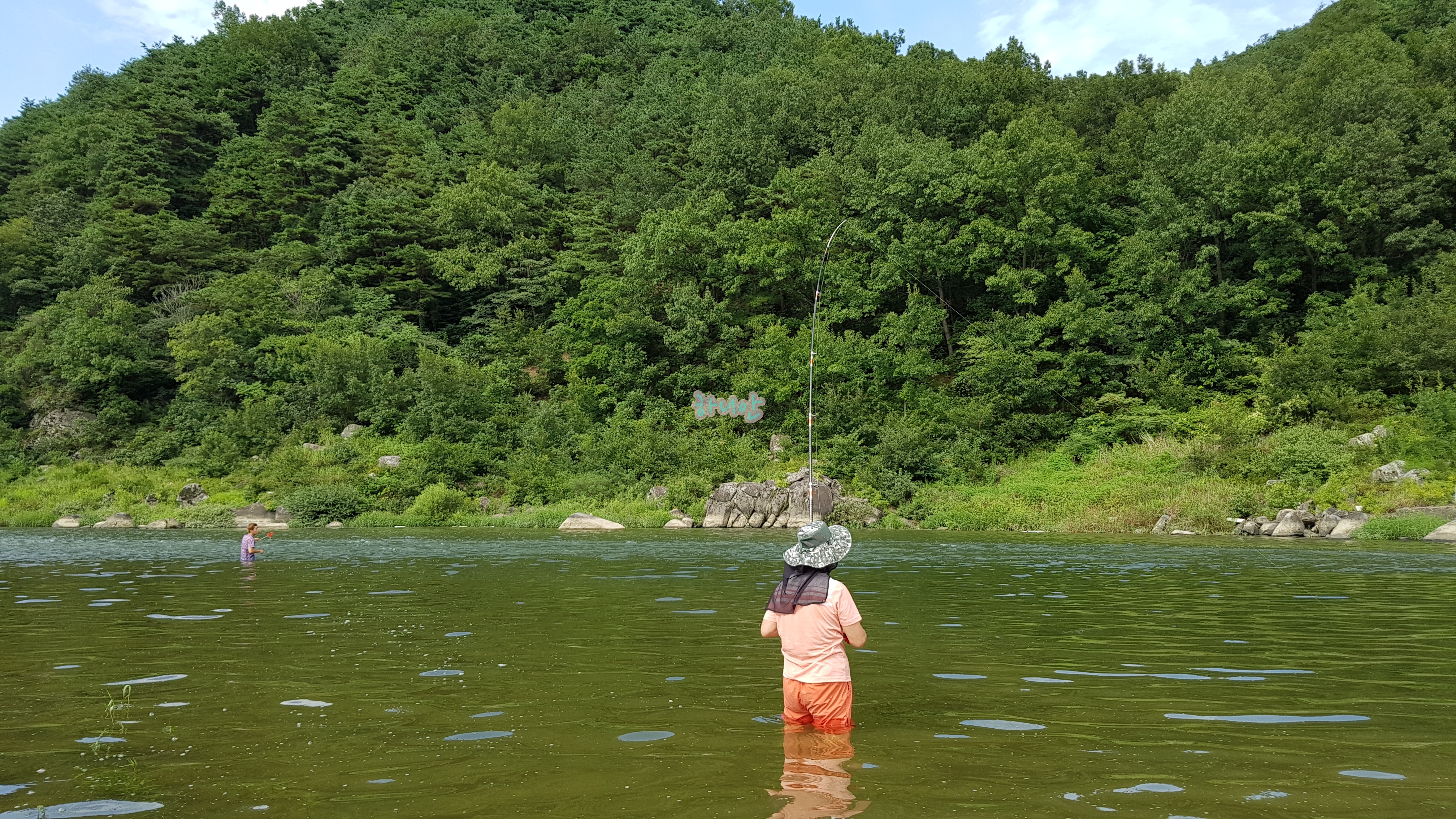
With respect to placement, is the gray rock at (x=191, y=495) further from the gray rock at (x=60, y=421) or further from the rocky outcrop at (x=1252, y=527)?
the rocky outcrop at (x=1252, y=527)

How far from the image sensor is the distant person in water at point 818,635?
6.14 meters

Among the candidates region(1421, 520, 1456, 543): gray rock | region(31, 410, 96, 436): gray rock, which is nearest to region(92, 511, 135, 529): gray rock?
region(31, 410, 96, 436): gray rock

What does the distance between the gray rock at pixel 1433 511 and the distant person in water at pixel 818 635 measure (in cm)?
2541

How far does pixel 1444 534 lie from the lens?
76.5 ft

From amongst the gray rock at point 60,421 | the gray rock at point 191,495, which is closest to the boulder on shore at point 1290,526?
the gray rock at point 191,495

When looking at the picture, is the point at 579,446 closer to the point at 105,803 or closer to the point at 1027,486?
the point at 1027,486

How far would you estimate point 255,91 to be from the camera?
81.4 meters

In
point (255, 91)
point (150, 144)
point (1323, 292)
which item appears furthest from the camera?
point (255, 91)

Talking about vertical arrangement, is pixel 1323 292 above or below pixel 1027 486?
above

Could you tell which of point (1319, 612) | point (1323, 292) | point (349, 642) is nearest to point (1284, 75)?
point (1323, 292)

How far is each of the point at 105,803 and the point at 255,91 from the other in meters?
91.3

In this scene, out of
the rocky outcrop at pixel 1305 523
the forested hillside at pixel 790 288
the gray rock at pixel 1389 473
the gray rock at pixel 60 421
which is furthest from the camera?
the gray rock at pixel 60 421

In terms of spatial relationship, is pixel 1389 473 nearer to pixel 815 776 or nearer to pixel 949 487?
pixel 949 487

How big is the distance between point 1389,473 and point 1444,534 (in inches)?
192
